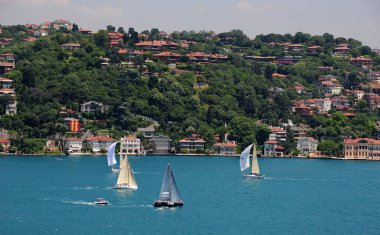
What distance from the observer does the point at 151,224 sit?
41094mm

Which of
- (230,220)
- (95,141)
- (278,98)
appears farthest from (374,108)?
(230,220)

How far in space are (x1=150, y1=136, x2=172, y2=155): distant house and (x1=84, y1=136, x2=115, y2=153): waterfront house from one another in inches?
149

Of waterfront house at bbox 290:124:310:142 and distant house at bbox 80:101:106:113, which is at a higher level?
distant house at bbox 80:101:106:113

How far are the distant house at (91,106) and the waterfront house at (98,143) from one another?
4.30 meters

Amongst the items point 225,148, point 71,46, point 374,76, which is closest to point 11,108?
point 225,148

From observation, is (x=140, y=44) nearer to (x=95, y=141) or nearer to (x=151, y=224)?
(x=95, y=141)

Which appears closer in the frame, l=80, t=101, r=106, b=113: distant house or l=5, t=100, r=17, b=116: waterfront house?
l=5, t=100, r=17, b=116: waterfront house

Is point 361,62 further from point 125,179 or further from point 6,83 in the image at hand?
point 125,179

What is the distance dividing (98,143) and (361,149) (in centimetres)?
2076

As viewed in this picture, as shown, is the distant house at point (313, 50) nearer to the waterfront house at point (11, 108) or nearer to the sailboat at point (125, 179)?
the waterfront house at point (11, 108)

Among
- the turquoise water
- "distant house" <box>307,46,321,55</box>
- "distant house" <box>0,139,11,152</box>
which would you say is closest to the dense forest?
"distant house" <box>0,139,11,152</box>

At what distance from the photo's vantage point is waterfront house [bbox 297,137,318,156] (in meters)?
86.9

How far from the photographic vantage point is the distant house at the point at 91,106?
87312 mm

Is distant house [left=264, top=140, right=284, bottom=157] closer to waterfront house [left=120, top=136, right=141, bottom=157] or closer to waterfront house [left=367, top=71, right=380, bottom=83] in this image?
waterfront house [left=120, top=136, right=141, bottom=157]
